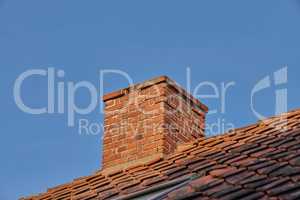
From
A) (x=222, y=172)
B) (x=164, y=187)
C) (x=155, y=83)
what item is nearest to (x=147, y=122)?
(x=155, y=83)

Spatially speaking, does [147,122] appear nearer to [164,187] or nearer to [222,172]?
[164,187]

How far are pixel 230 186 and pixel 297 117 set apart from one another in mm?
2414

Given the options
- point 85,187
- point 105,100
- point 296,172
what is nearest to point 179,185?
point 296,172

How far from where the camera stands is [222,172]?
28.9 feet

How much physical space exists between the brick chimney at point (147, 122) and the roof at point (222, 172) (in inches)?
12.2

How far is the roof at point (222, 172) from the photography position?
794 cm

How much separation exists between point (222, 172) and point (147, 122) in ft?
9.23

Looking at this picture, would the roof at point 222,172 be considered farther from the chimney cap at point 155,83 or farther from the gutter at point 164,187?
the chimney cap at point 155,83

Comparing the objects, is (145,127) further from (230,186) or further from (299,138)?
(230,186)

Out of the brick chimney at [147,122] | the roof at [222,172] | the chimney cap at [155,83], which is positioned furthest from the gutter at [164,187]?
the chimney cap at [155,83]

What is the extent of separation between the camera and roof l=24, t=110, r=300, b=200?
7.94 m

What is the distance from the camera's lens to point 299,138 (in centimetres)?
922

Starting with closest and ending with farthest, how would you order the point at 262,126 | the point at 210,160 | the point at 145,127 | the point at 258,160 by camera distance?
1. the point at 258,160
2. the point at 210,160
3. the point at 262,126
4. the point at 145,127

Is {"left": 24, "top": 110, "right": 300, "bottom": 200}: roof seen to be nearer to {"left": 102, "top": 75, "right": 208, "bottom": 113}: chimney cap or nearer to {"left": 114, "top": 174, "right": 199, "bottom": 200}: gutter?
{"left": 114, "top": 174, "right": 199, "bottom": 200}: gutter
